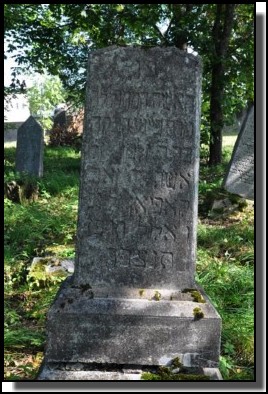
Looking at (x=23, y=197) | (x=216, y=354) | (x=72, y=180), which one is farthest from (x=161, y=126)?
→ (x=72, y=180)

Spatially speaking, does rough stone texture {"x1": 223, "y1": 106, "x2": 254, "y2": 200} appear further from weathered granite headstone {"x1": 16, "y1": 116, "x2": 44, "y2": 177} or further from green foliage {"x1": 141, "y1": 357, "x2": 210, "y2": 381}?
green foliage {"x1": 141, "y1": 357, "x2": 210, "y2": 381}

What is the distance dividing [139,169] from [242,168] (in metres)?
6.36

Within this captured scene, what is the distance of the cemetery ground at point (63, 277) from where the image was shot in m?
3.72

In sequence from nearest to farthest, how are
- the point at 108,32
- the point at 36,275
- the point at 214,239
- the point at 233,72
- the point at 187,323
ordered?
the point at 187,323 → the point at 36,275 → the point at 214,239 → the point at 108,32 → the point at 233,72

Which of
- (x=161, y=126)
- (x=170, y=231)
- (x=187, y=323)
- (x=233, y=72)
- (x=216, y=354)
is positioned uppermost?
(x=233, y=72)

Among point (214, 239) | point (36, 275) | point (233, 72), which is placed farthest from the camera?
point (233, 72)

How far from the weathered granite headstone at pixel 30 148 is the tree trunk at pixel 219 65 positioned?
15.7ft

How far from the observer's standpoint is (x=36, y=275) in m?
4.99

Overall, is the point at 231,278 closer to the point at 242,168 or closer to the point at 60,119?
the point at 242,168

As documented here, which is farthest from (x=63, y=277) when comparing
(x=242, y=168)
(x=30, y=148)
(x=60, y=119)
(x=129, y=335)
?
(x=60, y=119)

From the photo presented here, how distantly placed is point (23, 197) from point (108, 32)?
5307mm

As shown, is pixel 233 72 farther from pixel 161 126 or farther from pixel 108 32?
pixel 161 126

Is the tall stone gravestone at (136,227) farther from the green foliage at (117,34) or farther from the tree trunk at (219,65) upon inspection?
the tree trunk at (219,65)

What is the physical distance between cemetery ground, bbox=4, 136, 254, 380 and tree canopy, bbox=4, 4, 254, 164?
12.7 ft
